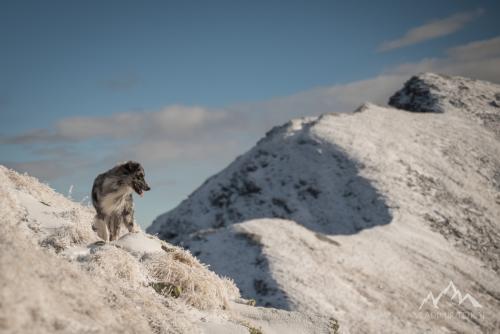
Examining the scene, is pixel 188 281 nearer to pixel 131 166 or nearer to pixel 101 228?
pixel 101 228

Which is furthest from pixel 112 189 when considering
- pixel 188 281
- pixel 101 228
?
pixel 188 281

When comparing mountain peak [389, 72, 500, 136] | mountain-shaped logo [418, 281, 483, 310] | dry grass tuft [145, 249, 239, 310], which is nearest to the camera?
dry grass tuft [145, 249, 239, 310]

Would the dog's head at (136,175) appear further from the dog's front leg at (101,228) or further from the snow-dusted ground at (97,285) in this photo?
the snow-dusted ground at (97,285)

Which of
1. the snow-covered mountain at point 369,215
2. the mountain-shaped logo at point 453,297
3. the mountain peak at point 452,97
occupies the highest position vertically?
the mountain peak at point 452,97

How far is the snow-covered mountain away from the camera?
3794 cm

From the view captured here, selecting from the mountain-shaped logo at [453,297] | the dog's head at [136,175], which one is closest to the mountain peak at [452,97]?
the mountain-shaped logo at [453,297]

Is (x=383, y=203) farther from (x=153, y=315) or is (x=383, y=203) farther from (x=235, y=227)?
(x=153, y=315)

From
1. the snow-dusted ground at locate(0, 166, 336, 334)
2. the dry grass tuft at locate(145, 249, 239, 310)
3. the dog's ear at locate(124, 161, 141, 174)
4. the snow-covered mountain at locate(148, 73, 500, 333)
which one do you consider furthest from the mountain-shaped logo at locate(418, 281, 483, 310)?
the dog's ear at locate(124, 161, 141, 174)

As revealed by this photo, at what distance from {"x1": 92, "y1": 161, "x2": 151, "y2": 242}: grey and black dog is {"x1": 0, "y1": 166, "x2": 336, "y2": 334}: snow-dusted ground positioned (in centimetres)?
33

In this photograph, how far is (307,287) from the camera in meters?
36.6

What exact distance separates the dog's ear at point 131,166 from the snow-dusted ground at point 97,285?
1.45m

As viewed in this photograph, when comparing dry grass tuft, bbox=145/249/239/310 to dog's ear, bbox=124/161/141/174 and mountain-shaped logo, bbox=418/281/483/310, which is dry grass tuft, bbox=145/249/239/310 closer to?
dog's ear, bbox=124/161/141/174

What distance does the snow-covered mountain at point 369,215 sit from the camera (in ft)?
124

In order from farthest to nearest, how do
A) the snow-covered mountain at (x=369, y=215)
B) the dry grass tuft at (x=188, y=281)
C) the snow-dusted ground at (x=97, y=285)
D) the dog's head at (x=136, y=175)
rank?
the snow-covered mountain at (x=369, y=215)
the dog's head at (x=136, y=175)
the dry grass tuft at (x=188, y=281)
the snow-dusted ground at (x=97, y=285)
